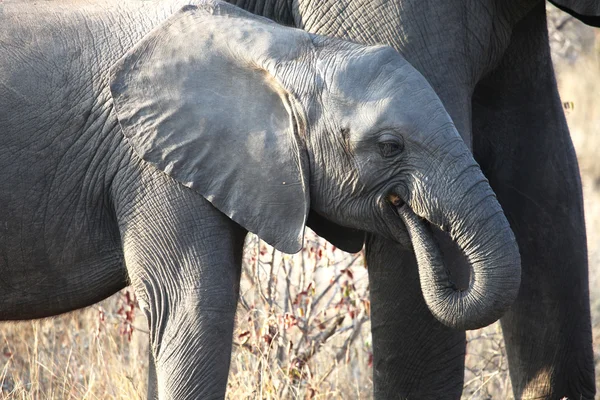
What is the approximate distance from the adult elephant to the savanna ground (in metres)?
0.28

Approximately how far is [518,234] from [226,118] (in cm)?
155

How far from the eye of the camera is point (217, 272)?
366 cm

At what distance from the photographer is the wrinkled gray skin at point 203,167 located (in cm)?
358

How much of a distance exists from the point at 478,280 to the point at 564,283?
133cm

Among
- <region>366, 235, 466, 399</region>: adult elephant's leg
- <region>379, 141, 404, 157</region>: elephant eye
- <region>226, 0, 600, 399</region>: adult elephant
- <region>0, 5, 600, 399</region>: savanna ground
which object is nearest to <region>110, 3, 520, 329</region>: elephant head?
<region>379, 141, 404, 157</region>: elephant eye

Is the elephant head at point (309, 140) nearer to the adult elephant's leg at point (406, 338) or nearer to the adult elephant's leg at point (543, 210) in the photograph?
the adult elephant's leg at point (406, 338)

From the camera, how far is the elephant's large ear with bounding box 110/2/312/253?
369 cm

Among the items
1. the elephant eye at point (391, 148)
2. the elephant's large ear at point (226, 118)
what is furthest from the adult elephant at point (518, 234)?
the elephant eye at point (391, 148)

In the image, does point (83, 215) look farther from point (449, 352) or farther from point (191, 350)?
point (449, 352)

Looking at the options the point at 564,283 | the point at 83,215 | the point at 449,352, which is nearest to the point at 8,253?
the point at 83,215

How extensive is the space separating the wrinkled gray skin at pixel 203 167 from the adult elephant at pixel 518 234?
0.55m

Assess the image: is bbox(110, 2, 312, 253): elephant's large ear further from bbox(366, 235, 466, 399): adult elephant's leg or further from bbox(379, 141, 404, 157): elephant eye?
bbox(366, 235, 466, 399): adult elephant's leg

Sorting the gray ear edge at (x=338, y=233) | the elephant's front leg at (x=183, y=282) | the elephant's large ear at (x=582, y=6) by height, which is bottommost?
the elephant's front leg at (x=183, y=282)

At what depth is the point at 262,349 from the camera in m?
5.23
